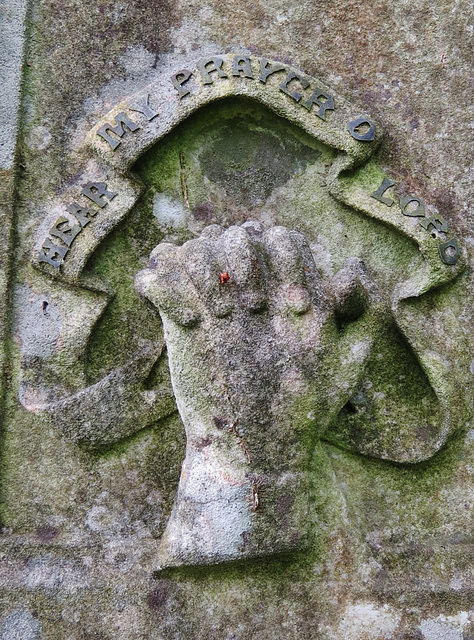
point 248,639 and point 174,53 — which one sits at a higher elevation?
point 174,53

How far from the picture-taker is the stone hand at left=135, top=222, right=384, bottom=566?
2.30m

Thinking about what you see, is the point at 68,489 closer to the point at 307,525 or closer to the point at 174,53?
the point at 307,525

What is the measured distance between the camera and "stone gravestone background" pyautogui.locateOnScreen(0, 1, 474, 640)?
7.66ft

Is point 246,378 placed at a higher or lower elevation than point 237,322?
lower

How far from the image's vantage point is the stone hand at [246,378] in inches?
90.4

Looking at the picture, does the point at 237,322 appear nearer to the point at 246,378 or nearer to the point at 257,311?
the point at 257,311

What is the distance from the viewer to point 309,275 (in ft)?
7.82

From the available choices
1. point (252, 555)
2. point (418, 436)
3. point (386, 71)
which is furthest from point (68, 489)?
point (386, 71)

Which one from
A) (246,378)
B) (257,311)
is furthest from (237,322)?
(246,378)

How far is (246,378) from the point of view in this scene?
229cm

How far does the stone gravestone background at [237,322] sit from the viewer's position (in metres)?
2.33

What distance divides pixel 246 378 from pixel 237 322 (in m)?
0.20

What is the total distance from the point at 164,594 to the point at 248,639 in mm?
346

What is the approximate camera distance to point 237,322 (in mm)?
2309
